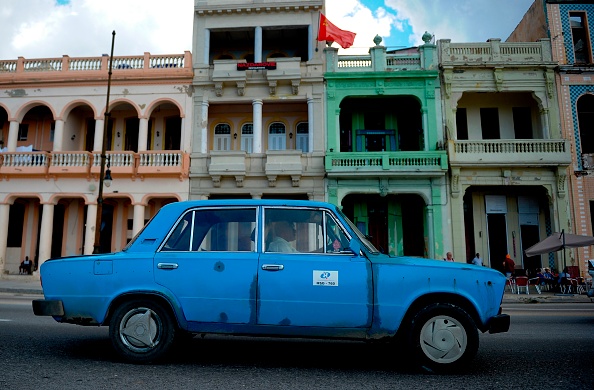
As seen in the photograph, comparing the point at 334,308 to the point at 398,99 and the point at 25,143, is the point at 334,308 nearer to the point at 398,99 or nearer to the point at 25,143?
the point at 398,99

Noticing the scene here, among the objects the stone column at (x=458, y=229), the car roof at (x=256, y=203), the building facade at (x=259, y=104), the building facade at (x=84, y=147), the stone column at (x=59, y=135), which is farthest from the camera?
the stone column at (x=59, y=135)

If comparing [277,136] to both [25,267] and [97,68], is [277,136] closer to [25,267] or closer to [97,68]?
[97,68]

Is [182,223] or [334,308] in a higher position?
[182,223]

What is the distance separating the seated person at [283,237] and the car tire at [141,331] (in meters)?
1.35

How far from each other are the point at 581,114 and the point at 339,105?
11.2 m

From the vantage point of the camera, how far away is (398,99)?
68.2 ft

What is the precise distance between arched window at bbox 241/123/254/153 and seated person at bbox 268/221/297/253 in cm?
1659

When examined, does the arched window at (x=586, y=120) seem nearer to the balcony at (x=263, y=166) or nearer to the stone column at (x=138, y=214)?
the balcony at (x=263, y=166)

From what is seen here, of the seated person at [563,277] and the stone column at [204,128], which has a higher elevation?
the stone column at [204,128]

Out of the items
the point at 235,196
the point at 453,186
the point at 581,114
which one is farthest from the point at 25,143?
the point at 581,114

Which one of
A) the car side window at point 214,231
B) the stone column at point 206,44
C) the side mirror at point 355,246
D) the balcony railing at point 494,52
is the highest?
the stone column at point 206,44

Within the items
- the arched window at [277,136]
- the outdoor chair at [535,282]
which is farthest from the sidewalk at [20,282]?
the outdoor chair at [535,282]

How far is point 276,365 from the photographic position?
15.0 ft

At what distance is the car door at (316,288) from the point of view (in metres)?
4.36
